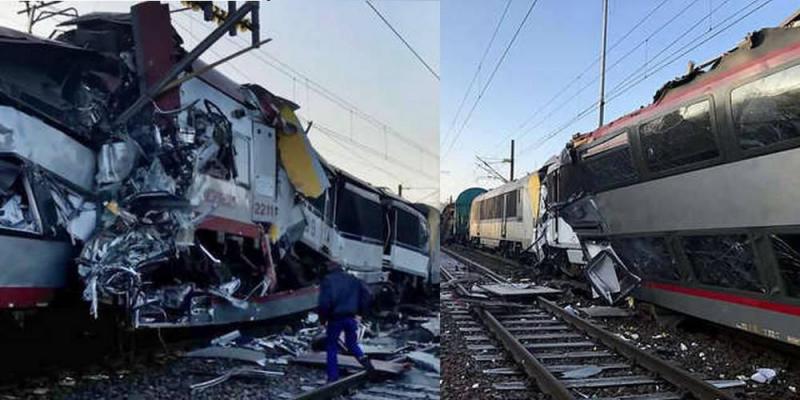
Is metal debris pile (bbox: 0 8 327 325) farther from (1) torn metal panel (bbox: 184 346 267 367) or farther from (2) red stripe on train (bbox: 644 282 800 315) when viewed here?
(2) red stripe on train (bbox: 644 282 800 315)

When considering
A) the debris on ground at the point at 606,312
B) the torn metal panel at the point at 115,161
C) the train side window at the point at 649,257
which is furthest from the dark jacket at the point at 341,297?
the debris on ground at the point at 606,312

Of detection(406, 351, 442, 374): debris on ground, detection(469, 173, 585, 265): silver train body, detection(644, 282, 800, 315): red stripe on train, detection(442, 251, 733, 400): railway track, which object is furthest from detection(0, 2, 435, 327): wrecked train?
detection(469, 173, 585, 265): silver train body

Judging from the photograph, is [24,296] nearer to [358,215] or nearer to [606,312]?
[358,215]

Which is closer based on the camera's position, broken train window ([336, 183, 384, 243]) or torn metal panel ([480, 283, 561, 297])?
broken train window ([336, 183, 384, 243])

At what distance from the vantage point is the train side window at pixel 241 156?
6.00 ft

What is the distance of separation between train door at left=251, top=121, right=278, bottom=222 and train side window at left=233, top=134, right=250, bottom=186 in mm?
18

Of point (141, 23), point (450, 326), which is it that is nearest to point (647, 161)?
→ point (450, 326)

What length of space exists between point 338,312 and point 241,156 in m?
0.51

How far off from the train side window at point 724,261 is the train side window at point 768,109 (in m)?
0.55

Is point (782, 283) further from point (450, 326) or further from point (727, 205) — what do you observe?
point (450, 326)

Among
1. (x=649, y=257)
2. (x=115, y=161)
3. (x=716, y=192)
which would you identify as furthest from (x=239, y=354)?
(x=649, y=257)

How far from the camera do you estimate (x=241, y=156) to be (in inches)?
72.6

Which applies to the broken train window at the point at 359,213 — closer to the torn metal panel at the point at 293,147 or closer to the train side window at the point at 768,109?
the torn metal panel at the point at 293,147

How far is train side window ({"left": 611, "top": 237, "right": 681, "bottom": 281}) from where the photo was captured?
14.1ft
